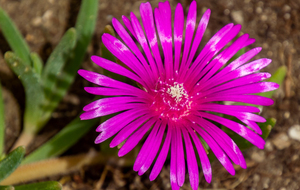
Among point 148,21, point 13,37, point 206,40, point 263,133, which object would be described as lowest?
point 263,133

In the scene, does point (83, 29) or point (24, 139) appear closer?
point (83, 29)

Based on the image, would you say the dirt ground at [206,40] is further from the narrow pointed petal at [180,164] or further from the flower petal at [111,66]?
the flower petal at [111,66]

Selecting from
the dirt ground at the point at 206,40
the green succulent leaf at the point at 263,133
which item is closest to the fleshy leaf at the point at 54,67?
the dirt ground at the point at 206,40

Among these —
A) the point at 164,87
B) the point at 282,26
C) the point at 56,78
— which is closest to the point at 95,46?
the point at 56,78

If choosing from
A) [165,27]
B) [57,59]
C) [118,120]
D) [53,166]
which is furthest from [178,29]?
[53,166]

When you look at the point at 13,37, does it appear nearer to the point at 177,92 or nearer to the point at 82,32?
the point at 82,32

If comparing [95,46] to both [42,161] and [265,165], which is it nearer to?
[42,161]

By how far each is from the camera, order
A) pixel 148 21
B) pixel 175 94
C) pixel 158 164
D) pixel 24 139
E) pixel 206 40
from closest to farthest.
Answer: pixel 158 164, pixel 148 21, pixel 175 94, pixel 24 139, pixel 206 40

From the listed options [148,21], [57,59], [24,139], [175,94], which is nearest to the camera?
[148,21]
